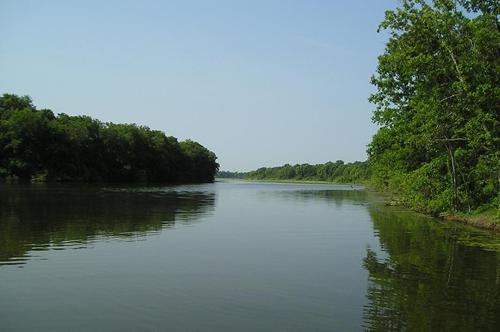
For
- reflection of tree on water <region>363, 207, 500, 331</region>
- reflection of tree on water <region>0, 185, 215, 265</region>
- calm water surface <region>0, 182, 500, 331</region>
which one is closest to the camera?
calm water surface <region>0, 182, 500, 331</region>

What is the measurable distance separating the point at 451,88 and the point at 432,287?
65.0 feet

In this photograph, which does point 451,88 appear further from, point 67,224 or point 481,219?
point 67,224

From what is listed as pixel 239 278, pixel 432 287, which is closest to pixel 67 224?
pixel 239 278

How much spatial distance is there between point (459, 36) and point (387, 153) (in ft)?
52.6

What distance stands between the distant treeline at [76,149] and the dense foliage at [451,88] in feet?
261

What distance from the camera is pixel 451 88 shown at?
31094mm

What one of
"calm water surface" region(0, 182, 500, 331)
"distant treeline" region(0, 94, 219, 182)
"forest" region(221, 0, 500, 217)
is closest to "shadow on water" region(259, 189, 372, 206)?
"forest" region(221, 0, 500, 217)

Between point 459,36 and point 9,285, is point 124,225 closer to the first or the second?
point 9,285

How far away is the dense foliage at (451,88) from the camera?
29.1 metres

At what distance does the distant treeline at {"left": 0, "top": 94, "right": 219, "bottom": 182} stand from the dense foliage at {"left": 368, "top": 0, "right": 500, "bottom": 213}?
79643 mm

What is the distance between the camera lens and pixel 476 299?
533 inches

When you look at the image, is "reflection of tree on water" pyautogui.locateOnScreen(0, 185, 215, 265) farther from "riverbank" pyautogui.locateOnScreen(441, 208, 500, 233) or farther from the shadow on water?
the shadow on water

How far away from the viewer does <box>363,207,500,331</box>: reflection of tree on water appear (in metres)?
11.5

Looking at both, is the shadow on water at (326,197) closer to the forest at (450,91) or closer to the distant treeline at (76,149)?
the forest at (450,91)
